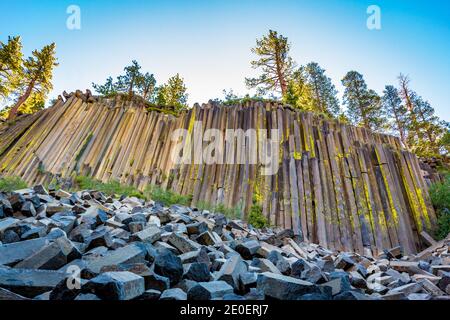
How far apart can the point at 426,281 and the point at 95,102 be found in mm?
13397

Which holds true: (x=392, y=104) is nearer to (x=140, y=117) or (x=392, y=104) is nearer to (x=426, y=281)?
(x=140, y=117)

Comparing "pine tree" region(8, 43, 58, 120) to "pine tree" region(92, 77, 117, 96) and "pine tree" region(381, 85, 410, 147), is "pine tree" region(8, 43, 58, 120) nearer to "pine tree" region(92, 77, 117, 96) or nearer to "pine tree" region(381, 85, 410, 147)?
"pine tree" region(92, 77, 117, 96)

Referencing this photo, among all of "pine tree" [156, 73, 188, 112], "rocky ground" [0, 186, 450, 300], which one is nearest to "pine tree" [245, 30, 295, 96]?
"pine tree" [156, 73, 188, 112]

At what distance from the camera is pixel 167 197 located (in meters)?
7.27

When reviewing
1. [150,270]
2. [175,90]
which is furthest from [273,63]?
[150,270]

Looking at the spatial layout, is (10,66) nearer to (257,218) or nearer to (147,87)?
(147,87)

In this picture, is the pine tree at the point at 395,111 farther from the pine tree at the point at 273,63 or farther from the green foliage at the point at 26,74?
the green foliage at the point at 26,74

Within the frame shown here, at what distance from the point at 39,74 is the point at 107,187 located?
20603 mm

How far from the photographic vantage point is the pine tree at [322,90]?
24312 millimetres

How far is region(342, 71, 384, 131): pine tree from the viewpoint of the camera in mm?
23953

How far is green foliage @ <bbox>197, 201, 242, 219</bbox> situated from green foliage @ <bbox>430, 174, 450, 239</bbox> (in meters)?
5.38

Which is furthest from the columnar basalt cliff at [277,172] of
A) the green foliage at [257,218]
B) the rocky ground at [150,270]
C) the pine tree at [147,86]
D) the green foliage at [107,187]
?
the pine tree at [147,86]

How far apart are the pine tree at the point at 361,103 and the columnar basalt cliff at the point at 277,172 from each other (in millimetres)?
13796

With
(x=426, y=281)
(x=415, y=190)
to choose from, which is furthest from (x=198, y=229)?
(x=415, y=190)
